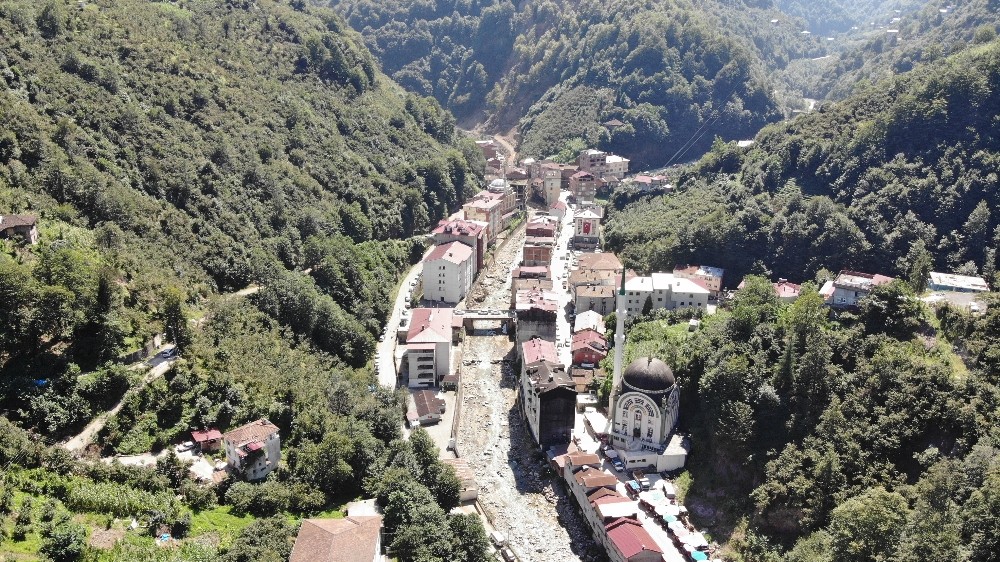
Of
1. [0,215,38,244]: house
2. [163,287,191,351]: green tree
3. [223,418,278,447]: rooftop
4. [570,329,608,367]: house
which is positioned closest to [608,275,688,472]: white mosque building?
[570,329,608,367]: house

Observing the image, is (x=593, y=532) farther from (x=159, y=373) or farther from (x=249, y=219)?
(x=249, y=219)

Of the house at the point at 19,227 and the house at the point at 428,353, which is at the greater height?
the house at the point at 19,227

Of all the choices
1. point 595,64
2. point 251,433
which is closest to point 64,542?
point 251,433

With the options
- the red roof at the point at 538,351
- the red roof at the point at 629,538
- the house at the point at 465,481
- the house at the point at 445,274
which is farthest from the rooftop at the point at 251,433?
the house at the point at 445,274

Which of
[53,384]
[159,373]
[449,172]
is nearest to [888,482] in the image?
[159,373]

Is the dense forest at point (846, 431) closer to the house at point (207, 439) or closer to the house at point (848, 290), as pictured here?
the house at point (848, 290)
